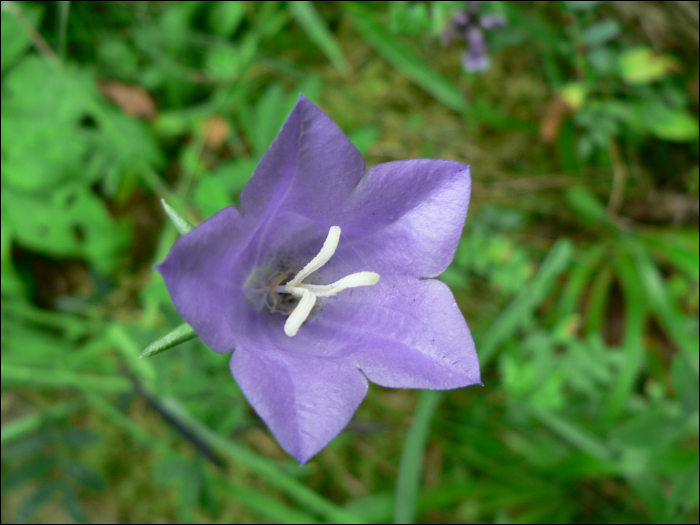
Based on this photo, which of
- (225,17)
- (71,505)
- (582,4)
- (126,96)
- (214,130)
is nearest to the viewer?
(582,4)

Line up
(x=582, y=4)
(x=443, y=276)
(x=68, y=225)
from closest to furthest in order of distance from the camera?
(x=582, y=4), (x=68, y=225), (x=443, y=276)

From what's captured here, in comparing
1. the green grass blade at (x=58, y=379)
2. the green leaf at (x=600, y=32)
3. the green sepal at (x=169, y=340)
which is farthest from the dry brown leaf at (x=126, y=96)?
the green leaf at (x=600, y=32)

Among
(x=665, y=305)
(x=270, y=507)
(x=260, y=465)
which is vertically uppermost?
(x=260, y=465)

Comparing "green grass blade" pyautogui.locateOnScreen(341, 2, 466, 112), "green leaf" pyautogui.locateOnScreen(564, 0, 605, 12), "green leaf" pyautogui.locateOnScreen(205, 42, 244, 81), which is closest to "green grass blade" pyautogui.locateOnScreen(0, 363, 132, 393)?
"green leaf" pyautogui.locateOnScreen(205, 42, 244, 81)

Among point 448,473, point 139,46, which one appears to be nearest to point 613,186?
point 448,473

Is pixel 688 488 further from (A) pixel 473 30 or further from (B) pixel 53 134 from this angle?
(B) pixel 53 134

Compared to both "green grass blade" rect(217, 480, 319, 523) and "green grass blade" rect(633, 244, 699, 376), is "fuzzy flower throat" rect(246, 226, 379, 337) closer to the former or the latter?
"green grass blade" rect(217, 480, 319, 523)

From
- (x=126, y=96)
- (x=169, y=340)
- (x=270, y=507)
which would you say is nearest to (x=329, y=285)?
(x=169, y=340)
